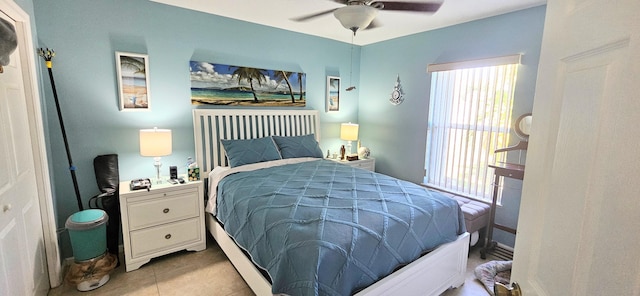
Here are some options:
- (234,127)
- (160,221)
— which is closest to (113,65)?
(234,127)

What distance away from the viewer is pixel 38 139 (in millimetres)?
2059

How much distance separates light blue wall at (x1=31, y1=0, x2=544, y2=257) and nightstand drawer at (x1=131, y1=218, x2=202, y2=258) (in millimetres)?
654

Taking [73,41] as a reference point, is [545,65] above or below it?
below

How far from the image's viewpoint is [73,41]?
2418mm

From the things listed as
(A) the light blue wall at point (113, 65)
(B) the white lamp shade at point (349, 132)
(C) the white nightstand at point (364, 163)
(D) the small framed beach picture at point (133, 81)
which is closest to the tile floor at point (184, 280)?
(A) the light blue wall at point (113, 65)

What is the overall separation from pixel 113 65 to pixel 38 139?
3.03 ft

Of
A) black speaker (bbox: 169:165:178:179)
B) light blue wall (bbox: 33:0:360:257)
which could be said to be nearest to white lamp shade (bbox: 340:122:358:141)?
light blue wall (bbox: 33:0:360:257)

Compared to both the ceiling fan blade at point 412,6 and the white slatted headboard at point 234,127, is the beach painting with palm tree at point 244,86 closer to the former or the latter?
the white slatted headboard at point 234,127

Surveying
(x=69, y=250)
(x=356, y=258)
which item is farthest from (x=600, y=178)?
(x=69, y=250)

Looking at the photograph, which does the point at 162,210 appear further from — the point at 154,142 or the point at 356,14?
the point at 356,14

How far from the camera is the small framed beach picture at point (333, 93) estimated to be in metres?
4.23

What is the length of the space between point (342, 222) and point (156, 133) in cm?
198

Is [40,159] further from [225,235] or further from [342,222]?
[342,222]

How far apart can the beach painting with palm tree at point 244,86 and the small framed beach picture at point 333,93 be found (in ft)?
1.50
